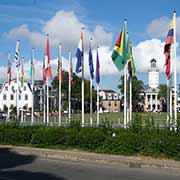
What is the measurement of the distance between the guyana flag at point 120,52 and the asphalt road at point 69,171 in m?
11.4

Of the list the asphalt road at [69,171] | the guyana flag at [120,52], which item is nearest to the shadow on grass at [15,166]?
the asphalt road at [69,171]

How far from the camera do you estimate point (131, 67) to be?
32594 millimetres

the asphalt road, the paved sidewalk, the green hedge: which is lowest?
the asphalt road

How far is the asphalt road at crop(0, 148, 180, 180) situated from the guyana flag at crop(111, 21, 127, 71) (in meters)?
11.4

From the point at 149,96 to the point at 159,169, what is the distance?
183 meters

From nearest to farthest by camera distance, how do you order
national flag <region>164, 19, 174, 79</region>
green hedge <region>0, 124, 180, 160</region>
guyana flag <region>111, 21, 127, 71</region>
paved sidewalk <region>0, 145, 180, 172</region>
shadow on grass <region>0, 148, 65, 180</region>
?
1. shadow on grass <region>0, 148, 65, 180</region>
2. paved sidewalk <region>0, 145, 180, 172</region>
3. green hedge <region>0, 124, 180, 160</region>
4. national flag <region>164, 19, 174, 79</region>
5. guyana flag <region>111, 21, 127, 71</region>

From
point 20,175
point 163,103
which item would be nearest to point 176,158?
point 20,175

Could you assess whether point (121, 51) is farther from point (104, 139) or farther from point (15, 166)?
point (15, 166)

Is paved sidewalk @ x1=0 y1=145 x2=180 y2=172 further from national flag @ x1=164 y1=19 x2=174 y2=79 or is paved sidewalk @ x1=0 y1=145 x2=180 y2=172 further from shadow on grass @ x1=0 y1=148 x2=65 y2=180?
national flag @ x1=164 y1=19 x2=174 y2=79

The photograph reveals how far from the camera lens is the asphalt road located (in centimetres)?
1348

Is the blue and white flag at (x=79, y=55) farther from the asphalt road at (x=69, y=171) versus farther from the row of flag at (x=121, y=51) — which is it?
the asphalt road at (x=69, y=171)

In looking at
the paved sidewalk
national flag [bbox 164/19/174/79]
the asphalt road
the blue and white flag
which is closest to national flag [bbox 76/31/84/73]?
the blue and white flag

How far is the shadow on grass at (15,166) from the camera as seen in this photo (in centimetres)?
1348

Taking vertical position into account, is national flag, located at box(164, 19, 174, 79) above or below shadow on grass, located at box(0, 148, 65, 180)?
above
